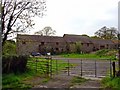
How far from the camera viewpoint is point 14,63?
18.7 meters

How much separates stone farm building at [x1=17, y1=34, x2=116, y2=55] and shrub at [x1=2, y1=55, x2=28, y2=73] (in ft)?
151

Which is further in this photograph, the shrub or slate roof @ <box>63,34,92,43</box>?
slate roof @ <box>63,34,92,43</box>

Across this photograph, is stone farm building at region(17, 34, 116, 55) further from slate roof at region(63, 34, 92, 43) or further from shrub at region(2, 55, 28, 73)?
shrub at region(2, 55, 28, 73)

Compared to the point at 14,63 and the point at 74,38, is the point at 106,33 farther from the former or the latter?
the point at 14,63

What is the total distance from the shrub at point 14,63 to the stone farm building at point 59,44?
4592cm

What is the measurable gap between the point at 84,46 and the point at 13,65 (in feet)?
213

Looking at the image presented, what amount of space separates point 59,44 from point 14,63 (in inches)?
2336

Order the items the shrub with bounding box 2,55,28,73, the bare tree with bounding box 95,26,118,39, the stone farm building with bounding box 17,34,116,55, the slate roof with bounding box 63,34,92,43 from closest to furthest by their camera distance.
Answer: the shrub with bounding box 2,55,28,73
the stone farm building with bounding box 17,34,116,55
the slate roof with bounding box 63,34,92,43
the bare tree with bounding box 95,26,118,39

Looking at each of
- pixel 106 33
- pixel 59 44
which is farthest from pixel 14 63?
pixel 106 33

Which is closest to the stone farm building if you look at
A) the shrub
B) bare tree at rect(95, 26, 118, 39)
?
bare tree at rect(95, 26, 118, 39)

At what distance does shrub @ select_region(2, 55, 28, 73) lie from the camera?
17.7 metres

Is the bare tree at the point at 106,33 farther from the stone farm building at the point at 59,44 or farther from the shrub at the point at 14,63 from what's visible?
the shrub at the point at 14,63

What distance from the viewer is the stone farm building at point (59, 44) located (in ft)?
233

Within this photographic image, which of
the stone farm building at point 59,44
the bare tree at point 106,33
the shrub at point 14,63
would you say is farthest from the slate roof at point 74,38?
the shrub at point 14,63
